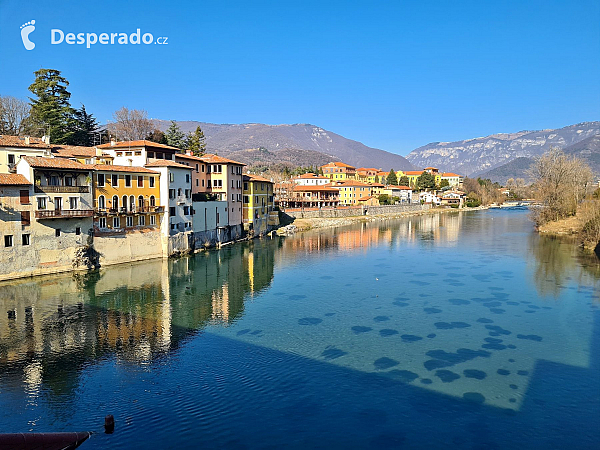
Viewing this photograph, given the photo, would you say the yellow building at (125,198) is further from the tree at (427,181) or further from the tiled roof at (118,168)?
the tree at (427,181)

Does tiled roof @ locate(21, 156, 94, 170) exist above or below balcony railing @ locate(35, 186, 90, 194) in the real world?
above

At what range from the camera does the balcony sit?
35844mm

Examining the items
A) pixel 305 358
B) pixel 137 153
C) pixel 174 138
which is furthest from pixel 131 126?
pixel 305 358

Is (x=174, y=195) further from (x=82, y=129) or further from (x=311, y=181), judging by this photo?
(x=311, y=181)

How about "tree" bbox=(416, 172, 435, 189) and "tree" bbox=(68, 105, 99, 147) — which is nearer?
"tree" bbox=(68, 105, 99, 147)

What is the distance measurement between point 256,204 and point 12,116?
120 ft

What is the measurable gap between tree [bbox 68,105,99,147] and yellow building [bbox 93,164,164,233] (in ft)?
84.2

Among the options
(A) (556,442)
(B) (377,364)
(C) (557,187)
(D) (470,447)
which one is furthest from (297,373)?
(C) (557,187)

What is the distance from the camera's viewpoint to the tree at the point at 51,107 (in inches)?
2378

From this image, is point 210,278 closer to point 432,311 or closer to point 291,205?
point 432,311

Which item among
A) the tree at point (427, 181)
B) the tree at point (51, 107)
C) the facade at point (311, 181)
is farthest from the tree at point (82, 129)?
the tree at point (427, 181)

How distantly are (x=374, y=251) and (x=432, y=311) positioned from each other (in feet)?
89.6

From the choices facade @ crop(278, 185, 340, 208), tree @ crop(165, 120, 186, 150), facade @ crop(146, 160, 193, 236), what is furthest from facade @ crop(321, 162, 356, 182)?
facade @ crop(146, 160, 193, 236)

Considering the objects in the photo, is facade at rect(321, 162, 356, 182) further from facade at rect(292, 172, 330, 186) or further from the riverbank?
the riverbank
